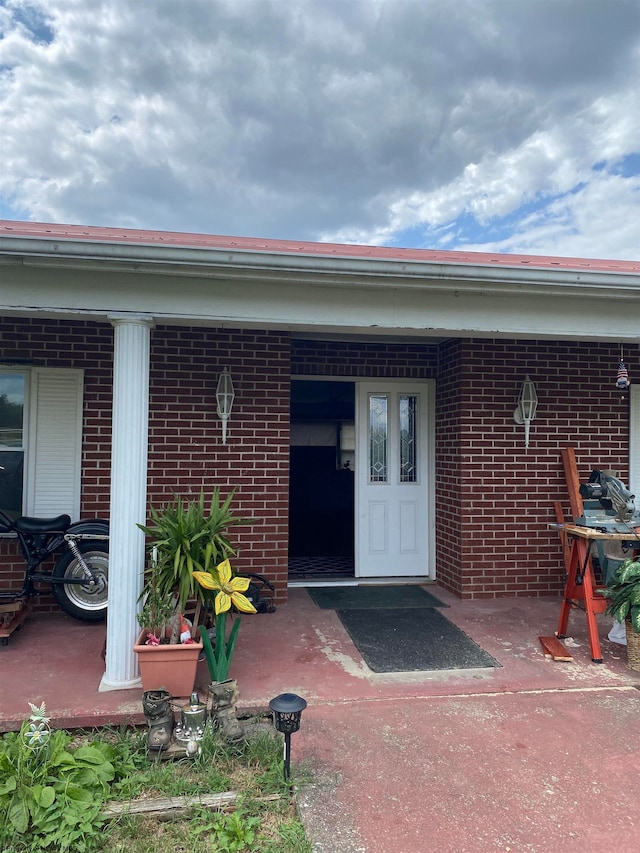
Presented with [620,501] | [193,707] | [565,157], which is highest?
[565,157]

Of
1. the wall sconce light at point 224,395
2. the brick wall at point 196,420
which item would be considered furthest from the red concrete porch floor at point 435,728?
the wall sconce light at point 224,395

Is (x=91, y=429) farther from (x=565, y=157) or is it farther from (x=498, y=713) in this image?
(x=565, y=157)

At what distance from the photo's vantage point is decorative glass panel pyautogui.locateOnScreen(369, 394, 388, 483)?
5.90m

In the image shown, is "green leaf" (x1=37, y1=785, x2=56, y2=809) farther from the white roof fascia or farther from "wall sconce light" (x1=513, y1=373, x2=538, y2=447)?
"wall sconce light" (x1=513, y1=373, x2=538, y2=447)

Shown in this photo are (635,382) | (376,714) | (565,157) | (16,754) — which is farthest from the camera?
(565,157)

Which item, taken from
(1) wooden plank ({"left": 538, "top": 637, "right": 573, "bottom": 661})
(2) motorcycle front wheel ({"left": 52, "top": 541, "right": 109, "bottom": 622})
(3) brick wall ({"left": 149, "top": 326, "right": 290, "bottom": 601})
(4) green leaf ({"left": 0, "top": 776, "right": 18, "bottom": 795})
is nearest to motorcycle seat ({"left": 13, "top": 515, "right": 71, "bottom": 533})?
(2) motorcycle front wheel ({"left": 52, "top": 541, "right": 109, "bottom": 622})

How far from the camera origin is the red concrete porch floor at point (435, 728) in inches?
86.3

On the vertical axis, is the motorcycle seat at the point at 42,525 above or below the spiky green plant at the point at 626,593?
above

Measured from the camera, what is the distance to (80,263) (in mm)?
3252

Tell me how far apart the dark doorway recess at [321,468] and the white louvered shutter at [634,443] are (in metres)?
3.65

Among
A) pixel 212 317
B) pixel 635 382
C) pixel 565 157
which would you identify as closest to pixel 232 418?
pixel 212 317

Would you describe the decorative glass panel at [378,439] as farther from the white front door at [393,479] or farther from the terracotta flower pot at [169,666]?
the terracotta flower pot at [169,666]

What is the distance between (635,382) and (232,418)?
13.1ft

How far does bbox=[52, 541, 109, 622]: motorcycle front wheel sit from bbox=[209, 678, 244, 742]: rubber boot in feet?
6.07
